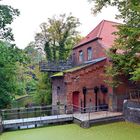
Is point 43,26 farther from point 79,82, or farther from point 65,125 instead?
point 65,125

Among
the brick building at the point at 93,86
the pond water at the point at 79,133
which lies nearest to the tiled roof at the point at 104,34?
the brick building at the point at 93,86

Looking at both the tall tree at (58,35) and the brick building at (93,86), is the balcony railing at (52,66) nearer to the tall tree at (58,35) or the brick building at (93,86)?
the brick building at (93,86)

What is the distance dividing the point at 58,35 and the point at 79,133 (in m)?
21.3

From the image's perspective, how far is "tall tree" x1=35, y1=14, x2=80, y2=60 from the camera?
31.3 meters

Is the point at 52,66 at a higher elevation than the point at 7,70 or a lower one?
higher

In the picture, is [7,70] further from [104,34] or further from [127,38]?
[127,38]

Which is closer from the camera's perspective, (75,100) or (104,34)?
(75,100)

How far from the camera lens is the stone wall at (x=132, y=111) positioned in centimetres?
1370

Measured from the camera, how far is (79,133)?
12062 millimetres

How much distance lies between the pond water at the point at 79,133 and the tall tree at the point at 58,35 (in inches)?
728

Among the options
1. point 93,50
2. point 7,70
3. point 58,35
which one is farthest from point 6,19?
point 58,35

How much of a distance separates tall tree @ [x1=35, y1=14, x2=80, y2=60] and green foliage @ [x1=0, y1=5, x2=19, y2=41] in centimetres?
1606

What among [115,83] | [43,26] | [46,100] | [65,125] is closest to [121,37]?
[115,83]

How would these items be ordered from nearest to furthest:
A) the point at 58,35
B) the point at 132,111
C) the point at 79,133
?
the point at 79,133 < the point at 132,111 < the point at 58,35
